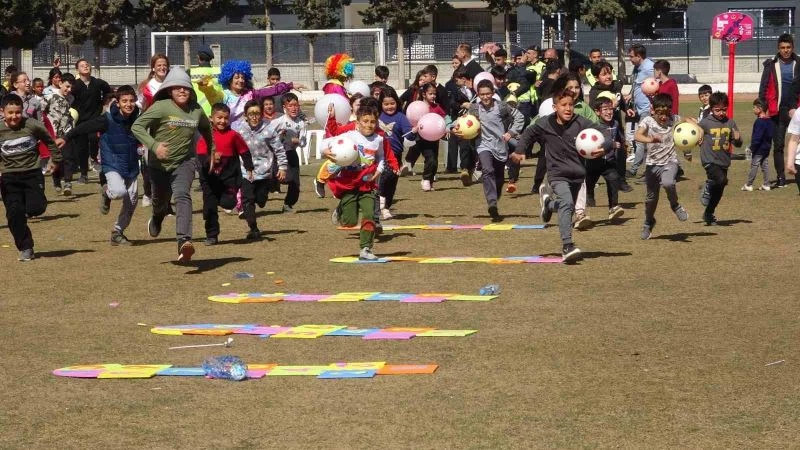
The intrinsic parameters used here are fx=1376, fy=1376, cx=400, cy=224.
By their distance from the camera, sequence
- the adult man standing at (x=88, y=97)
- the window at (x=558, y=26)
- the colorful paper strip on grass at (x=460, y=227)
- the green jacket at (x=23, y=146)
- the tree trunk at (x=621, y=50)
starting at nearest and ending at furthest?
the green jacket at (x=23, y=146)
the colorful paper strip on grass at (x=460, y=227)
the adult man standing at (x=88, y=97)
the tree trunk at (x=621, y=50)
the window at (x=558, y=26)

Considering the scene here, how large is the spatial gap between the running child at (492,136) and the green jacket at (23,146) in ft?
16.7

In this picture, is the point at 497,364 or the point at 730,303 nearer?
the point at 497,364

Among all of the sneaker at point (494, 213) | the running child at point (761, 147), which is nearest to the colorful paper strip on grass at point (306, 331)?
the sneaker at point (494, 213)

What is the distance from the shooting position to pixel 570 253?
511 inches

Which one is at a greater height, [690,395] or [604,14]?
[604,14]

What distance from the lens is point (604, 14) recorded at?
61281 millimetres

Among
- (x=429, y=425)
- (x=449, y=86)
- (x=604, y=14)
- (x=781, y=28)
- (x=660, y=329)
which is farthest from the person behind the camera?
(x=781, y=28)

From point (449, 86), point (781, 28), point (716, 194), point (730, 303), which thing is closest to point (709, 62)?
point (781, 28)

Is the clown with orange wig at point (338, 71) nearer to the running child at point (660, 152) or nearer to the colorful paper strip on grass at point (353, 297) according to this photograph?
the running child at point (660, 152)

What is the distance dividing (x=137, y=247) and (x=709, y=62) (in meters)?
51.7

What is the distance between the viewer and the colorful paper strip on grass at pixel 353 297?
450 inches

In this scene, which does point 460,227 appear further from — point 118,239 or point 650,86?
point 650,86

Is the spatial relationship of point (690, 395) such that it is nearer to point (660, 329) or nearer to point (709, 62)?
point (660, 329)

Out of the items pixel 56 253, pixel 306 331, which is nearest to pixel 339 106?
pixel 56 253
